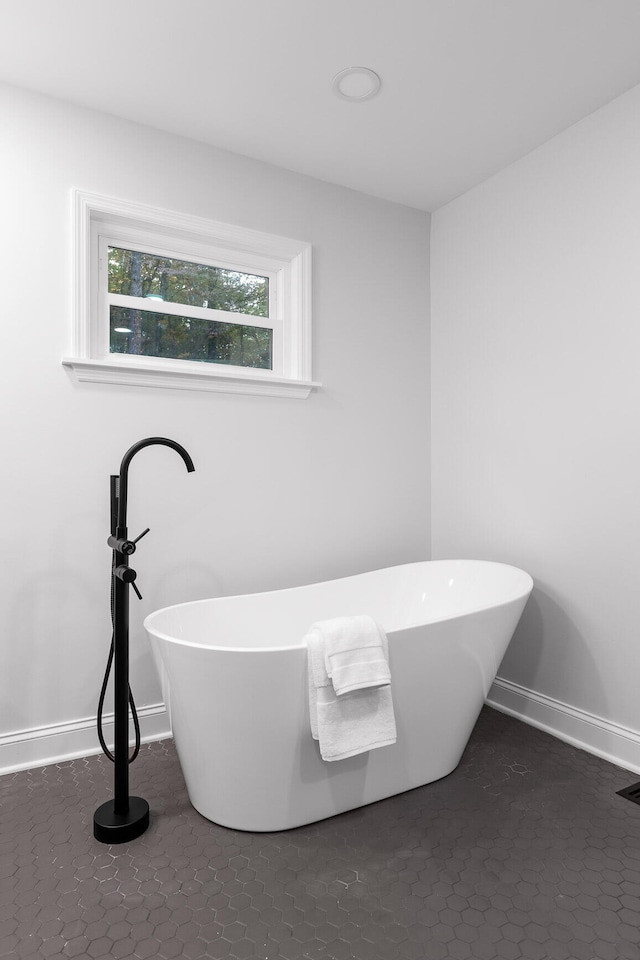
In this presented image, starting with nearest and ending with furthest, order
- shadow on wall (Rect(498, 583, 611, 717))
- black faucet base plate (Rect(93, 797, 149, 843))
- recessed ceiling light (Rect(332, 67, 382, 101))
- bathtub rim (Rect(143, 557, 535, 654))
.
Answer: bathtub rim (Rect(143, 557, 535, 654))
black faucet base plate (Rect(93, 797, 149, 843))
recessed ceiling light (Rect(332, 67, 382, 101))
shadow on wall (Rect(498, 583, 611, 717))

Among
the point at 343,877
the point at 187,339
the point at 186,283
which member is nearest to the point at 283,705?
the point at 343,877

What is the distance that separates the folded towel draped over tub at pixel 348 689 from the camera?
170 cm

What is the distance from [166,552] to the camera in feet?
8.13

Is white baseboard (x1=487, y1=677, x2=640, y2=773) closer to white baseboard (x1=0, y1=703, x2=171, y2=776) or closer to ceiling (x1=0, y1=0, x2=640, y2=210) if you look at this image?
white baseboard (x1=0, y1=703, x2=171, y2=776)

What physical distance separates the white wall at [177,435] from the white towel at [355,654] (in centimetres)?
99

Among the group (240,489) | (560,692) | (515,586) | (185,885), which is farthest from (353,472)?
(185,885)

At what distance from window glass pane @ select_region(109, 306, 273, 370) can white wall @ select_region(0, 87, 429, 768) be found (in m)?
0.22

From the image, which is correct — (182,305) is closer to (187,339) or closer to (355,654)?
(187,339)

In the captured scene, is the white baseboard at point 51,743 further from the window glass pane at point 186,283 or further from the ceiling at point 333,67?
the ceiling at point 333,67

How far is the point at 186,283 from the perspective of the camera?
2635 mm

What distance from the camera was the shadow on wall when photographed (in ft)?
7.90

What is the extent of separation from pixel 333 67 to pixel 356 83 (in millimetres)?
125

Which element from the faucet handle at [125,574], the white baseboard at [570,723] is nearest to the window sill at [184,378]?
the faucet handle at [125,574]

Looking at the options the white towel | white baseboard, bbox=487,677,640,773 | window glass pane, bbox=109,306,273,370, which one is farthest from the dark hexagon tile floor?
window glass pane, bbox=109,306,273,370
